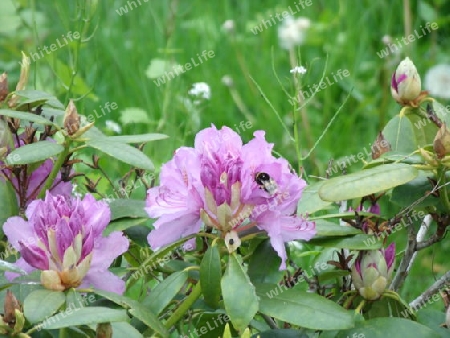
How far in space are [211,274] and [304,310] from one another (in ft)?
0.44

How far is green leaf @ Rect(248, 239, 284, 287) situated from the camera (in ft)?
4.29

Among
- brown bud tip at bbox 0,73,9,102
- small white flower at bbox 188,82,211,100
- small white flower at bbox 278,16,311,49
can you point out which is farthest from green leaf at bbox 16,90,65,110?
small white flower at bbox 278,16,311,49

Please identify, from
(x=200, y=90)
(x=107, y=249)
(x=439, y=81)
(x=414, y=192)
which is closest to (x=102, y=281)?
(x=107, y=249)

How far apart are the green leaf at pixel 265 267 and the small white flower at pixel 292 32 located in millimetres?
2245

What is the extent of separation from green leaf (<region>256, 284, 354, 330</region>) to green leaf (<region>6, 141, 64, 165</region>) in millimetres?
367

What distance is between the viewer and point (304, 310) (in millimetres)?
1178

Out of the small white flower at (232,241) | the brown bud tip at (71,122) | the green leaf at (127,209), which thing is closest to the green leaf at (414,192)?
the small white flower at (232,241)

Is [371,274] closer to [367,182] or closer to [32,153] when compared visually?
[367,182]

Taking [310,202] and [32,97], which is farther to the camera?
[32,97]

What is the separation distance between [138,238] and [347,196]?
42cm

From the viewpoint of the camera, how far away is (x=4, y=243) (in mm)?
1425

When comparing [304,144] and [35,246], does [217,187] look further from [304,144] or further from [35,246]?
[304,144]

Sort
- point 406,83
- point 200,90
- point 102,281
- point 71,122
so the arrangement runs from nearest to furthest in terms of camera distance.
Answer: point 102,281, point 71,122, point 406,83, point 200,90

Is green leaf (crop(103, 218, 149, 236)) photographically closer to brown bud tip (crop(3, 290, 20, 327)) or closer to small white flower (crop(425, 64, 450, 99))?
brown bud tip (crop(3, 290, 20, 327))
